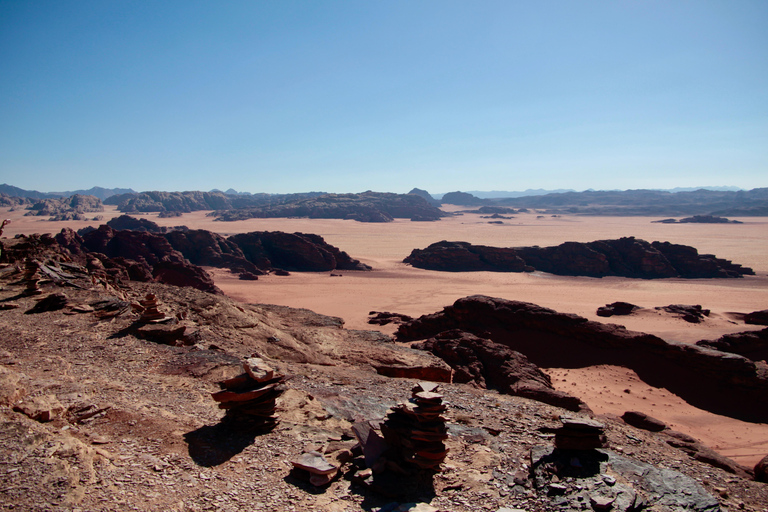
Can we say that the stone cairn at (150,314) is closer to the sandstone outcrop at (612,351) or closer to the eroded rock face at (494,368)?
the eroded rock face at (494,368)

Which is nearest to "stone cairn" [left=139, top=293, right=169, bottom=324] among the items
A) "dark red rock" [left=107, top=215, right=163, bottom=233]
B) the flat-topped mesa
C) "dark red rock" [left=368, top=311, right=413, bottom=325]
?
"dark red rock" [left=368, top=311, right=413, bottom=325]

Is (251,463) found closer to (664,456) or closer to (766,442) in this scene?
(664,456)

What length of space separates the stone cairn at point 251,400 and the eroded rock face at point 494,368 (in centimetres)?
701

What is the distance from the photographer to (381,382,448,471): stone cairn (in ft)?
19.9

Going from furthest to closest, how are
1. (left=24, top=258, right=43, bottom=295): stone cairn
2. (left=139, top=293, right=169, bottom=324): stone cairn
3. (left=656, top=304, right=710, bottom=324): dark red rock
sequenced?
1. (left=656, top=304, right=710, bottom=324): dark red rock
2. (left=24, top=258, right=43, bottom=295): stone cairn
3. (left=139, top=293, right=169, bottom=324): stone cairn

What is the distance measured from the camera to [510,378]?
42.0ft

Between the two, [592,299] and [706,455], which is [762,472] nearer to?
[706,455]

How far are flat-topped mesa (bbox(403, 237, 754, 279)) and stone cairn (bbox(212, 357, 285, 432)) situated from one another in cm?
3854

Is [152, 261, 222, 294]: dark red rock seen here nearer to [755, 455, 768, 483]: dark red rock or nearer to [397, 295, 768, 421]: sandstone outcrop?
[397, 295, 768, 421]: sandstone outcrop

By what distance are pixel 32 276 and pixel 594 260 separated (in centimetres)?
4295

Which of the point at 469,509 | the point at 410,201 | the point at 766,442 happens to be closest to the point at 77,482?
the point at 469,509

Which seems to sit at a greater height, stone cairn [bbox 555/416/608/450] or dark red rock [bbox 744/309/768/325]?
stone cairn [bbox 555/416/608/450]

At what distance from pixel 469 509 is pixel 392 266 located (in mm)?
41821

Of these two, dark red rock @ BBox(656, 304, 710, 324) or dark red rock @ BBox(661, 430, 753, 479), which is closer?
dark red rock @ BBox(661, 430, 753, 479)
